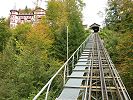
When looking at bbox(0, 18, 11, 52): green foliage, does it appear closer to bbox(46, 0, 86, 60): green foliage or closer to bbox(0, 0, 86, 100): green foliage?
bbox(0, 0, 86, 100): green foliage

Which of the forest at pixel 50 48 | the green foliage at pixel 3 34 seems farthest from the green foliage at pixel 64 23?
the green foliage at pixel 3 34

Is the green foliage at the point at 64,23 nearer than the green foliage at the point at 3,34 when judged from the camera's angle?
Yes

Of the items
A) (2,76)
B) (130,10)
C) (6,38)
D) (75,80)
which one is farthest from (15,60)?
(75,80)

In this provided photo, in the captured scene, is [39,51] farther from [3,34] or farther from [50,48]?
[3,34]

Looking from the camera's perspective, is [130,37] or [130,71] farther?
[130,37]

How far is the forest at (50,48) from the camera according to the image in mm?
16234

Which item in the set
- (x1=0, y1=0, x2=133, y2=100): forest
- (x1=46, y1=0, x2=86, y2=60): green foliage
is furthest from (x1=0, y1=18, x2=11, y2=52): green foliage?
(x1=46, y1=0, x2=86, y2=60): green foliage

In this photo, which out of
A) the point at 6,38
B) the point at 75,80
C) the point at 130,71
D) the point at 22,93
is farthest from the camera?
the point at 6,38

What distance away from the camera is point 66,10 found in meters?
34.2

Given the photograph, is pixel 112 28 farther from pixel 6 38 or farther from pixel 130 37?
pixel 130 37

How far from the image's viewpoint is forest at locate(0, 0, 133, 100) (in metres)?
16.2

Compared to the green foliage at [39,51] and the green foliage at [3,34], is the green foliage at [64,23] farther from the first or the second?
the green foliage at [3,34]

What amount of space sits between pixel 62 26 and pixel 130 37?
14.1 meters

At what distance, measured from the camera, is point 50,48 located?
26.5m
